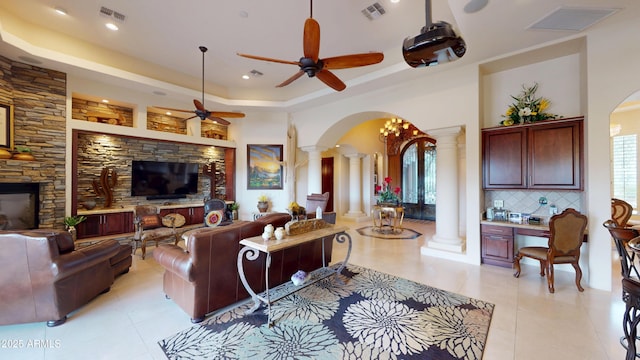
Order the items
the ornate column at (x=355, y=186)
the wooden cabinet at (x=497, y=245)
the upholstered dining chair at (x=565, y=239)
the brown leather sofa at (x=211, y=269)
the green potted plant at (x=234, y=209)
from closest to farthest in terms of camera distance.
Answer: the brown leather sofa at (x=211, y=269)
the upholstered dining chair at (x=565, y=239)
the wooden cabinet at (x=497, y=245)
the green potted plant at (x=234, y=209)
the ornate column at (x=355, y=186)

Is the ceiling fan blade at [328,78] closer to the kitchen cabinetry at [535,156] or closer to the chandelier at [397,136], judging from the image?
the kitchen cabinetry at [535,156]

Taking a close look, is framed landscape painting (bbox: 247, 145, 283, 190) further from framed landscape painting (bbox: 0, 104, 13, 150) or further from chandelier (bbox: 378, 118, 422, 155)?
framed landscape painting (bbox: 0, 104, 13, 150)

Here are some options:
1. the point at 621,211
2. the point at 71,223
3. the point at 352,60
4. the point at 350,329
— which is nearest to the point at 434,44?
the point at 352,60

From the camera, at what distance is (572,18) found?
2996mm

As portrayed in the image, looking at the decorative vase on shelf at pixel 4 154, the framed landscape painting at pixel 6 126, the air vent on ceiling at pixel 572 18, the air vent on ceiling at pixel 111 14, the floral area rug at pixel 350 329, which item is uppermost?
the air vent on ceiling at pixel 111 14

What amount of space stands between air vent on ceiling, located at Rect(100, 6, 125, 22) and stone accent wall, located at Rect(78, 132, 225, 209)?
266cm

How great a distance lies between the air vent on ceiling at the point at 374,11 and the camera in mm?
3523

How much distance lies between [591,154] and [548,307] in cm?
222

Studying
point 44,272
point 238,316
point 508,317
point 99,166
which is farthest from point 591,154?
point 99,166

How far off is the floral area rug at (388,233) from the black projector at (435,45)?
4698mm

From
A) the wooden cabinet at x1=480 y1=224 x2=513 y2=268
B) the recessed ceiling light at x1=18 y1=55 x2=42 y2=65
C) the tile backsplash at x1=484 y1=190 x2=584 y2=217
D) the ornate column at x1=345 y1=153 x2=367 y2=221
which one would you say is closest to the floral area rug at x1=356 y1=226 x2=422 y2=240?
the ornate column at x1=345 y1=153 x2=367 y2=221

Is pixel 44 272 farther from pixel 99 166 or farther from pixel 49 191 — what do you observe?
pixel 99 166

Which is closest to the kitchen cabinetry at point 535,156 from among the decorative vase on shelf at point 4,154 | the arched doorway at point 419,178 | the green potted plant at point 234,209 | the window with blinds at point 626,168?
the arched doorway at point 419,178

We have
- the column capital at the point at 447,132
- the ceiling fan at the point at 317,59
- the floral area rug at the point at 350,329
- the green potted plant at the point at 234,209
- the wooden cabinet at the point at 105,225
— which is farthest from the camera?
the green potted plant at the point at 234,209
